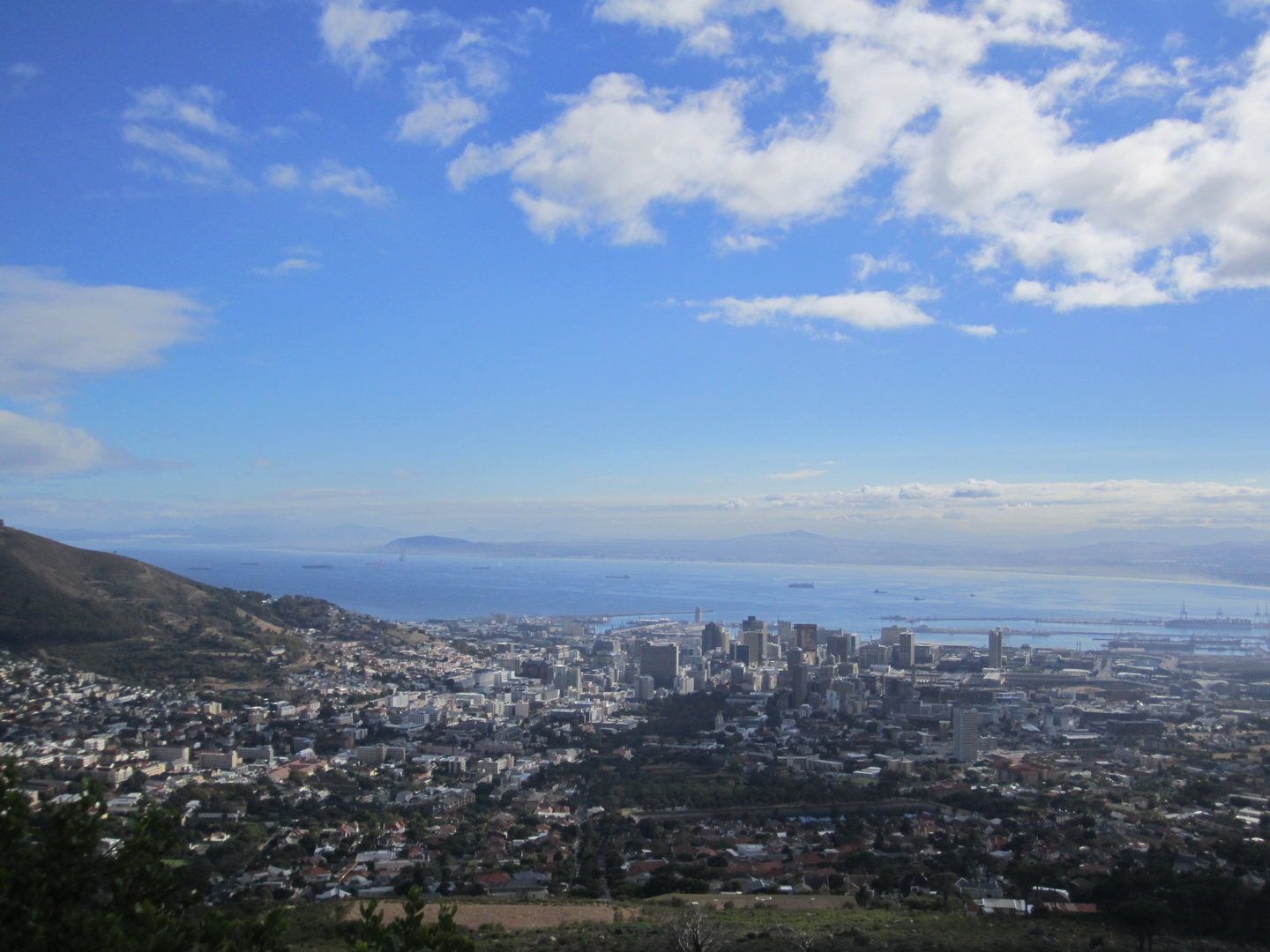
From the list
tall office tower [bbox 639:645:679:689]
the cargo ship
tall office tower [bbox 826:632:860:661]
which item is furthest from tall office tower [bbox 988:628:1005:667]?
the cargo ship

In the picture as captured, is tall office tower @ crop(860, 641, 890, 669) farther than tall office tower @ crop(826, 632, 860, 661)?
No

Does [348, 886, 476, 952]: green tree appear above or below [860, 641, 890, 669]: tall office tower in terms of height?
above

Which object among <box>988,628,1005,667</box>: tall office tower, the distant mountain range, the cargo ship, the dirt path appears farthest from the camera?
the distant mountain range

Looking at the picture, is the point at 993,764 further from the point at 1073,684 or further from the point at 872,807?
the point at 1073,684

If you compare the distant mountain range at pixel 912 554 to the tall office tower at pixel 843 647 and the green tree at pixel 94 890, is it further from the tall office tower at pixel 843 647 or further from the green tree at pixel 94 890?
the green tree at pixel 94 890

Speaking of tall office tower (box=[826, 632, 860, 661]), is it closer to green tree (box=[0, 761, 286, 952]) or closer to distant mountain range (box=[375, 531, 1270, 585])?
distant mountain range (box=[375, 531, 1270, 585])

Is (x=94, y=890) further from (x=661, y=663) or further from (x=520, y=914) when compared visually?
(x=661, y=663)

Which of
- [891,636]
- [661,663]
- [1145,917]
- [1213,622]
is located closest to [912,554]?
[1213,622]

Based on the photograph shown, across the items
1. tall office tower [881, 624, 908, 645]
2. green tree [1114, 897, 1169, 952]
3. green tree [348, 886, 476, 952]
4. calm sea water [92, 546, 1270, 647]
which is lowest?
calm sea water [92, 546, 1270, 647]
